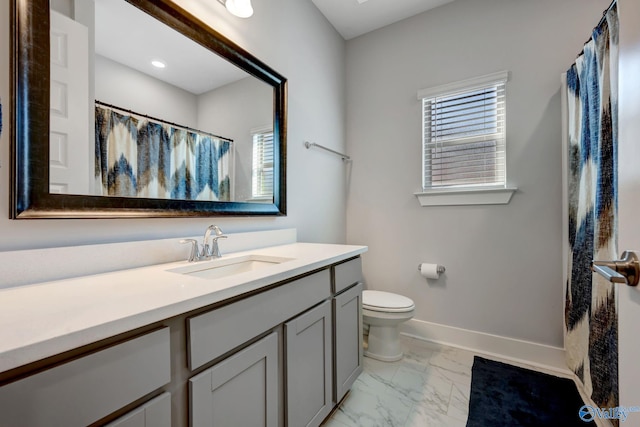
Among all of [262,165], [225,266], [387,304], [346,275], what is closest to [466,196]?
[387,304]

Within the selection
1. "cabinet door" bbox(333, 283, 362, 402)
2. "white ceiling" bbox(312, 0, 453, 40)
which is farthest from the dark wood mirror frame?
"white ceiling" bbox(312, 0, 453, 40)

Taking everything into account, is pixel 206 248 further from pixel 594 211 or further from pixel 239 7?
pixel 594 211

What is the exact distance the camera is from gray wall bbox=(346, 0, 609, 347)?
1869 millimetres

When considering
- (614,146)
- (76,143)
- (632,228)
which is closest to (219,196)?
(76,143)

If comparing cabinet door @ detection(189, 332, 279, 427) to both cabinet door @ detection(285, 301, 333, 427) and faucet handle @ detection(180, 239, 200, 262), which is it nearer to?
cabinet door @ detection(285, 301, 333, 427)

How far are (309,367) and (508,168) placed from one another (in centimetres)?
189

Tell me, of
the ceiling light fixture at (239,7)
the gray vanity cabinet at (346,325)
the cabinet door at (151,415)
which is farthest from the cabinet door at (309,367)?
the ceiling light fixture at (239,7)

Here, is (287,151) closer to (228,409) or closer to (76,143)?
(76,143)

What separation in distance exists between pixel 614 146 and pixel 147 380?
1.90m

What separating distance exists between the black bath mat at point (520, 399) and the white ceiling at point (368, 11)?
274 cm

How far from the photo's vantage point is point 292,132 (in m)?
1.97

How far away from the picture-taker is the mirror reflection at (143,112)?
945 millimetres

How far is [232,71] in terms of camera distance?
5.04 ft

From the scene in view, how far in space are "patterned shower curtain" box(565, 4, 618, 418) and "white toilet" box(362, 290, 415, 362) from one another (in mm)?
911
